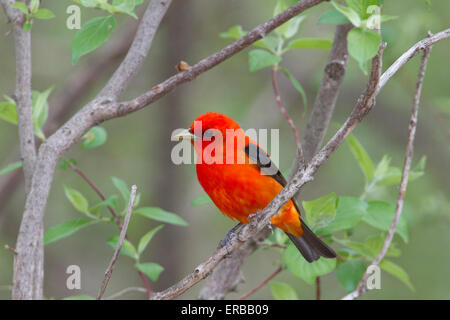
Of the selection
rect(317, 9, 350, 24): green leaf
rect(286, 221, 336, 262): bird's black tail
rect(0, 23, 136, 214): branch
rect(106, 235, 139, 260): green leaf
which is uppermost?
rect(0, 23, 136, 214): branch

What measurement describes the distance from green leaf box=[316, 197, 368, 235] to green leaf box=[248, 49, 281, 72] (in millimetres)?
944

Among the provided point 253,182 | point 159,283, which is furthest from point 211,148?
point 159,283

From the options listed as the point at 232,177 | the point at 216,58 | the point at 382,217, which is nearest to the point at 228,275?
the point at 232,177

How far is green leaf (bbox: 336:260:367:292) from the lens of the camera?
3.75m

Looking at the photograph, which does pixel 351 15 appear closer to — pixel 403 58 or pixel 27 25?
pixel 403 58

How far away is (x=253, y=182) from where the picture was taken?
3881 millimetres

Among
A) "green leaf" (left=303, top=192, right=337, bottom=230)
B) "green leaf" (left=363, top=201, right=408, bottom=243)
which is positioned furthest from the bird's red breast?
"green leaf" (left=363, top=201, right=408, bottom=243)

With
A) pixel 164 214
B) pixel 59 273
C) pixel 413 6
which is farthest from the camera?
pixel 59 273

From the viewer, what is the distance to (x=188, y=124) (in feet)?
25.8

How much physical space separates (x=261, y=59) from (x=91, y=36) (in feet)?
3.60

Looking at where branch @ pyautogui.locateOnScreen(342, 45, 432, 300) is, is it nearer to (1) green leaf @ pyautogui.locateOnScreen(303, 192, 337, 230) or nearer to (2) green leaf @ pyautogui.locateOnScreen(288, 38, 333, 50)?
(1) green leaf @ pyautogui.locateOnScreen(303, 192, 337, 230)

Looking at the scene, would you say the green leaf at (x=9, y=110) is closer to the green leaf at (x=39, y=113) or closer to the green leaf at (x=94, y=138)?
the green leaf at (x=39, y=113)

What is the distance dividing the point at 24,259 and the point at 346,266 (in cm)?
196
